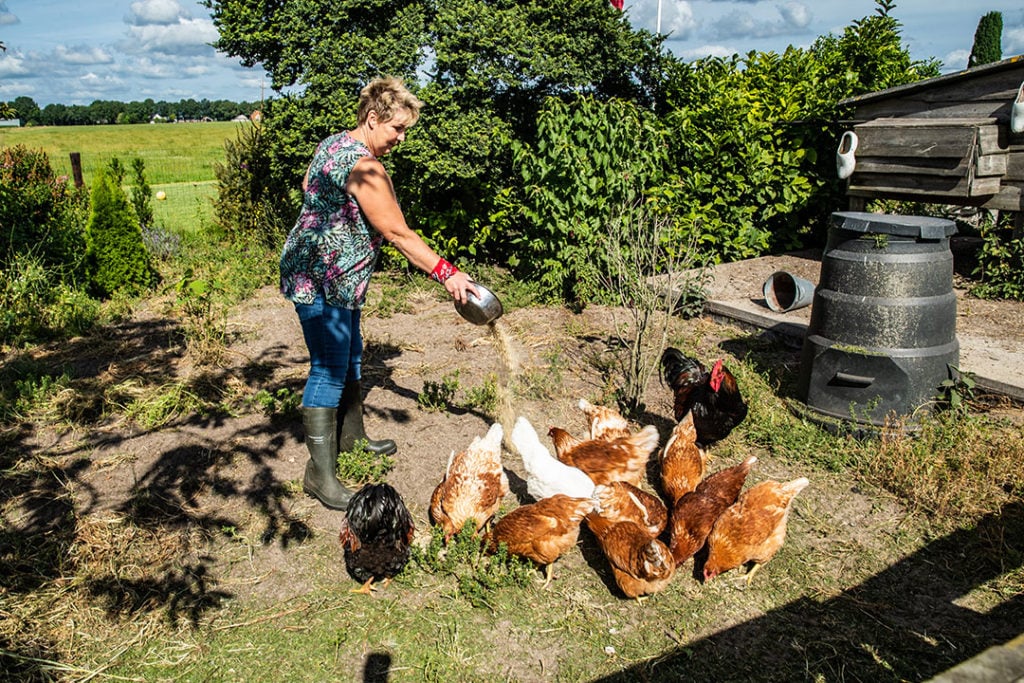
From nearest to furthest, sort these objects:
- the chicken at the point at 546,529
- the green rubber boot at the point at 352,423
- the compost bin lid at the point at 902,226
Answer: the chicken at the point at 546,529
the compost bin lid at the point at 902,226
the green rubber boot at the point at 352,423

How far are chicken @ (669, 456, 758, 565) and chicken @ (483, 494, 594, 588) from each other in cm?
49

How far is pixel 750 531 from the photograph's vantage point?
126 inches

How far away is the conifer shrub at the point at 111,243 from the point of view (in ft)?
26.7

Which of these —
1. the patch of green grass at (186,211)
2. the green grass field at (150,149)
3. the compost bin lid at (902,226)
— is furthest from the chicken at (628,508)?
the green grass field at (150,149)

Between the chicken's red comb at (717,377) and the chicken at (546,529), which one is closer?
the chicken at (546,529)

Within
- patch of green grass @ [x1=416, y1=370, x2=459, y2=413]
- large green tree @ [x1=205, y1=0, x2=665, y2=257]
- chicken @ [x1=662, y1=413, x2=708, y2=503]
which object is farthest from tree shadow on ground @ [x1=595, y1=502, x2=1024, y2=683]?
large green tree @ [x1=205, y1=0, x2=665, y2=257]

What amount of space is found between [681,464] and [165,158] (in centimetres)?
3553

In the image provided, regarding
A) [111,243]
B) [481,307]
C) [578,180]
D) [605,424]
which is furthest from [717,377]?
[111,243]

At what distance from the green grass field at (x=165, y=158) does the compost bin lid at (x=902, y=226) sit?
877 centimetres

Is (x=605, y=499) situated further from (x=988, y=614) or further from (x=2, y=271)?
(x=2, y=271)

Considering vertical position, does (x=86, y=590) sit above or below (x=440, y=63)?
below

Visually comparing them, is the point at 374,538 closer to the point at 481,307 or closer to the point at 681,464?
the point at 481,307

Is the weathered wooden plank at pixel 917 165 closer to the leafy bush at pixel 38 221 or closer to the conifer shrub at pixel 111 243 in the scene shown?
the conifer shrub at pixel 111 243

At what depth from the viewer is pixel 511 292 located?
7.55m
